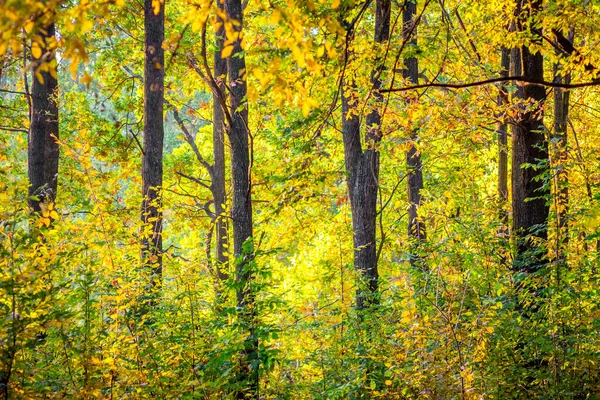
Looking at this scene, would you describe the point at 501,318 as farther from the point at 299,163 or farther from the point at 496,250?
the point at 299,163

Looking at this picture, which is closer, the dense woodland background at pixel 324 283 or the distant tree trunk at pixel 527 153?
the dense woodland background at pixel 324 283

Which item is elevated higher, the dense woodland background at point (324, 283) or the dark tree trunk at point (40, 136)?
the dark tree trunk at point (40, 136)

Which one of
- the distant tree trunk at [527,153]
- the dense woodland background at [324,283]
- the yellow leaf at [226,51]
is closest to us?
the yellow leaf at [226,51]

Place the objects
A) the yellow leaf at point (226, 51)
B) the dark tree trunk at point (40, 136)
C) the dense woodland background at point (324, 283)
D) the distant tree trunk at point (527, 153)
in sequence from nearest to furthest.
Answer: the yellow leaf at point (226, 51), the dense woodland background at point (324, 283), the distant tree trunk at point (527, 153), the dark tree trunk at point (40, 136)

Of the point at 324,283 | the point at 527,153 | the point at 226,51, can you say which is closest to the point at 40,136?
the point at 324,283

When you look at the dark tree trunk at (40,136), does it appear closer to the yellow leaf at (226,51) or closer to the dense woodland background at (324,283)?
the dense woodland background at (324,283)

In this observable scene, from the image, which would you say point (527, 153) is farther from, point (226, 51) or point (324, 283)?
point (226, 51)

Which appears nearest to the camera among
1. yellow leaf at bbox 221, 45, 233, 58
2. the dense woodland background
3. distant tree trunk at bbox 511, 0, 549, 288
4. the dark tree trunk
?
yellow leaf at bbox 221, 45, 233, 58

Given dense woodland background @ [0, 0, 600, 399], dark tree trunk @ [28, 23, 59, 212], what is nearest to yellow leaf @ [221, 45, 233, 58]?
dense woodland background @ [0, 0, 600, 399]

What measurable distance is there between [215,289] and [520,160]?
12.7 feet

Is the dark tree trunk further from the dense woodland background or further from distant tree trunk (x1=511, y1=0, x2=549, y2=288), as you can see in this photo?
distant tree trunk (x1=511, y1=0, x2=549, y2=288)

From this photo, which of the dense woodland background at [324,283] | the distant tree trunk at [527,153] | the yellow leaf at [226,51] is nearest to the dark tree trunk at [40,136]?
the dense woodland background at [324,283]

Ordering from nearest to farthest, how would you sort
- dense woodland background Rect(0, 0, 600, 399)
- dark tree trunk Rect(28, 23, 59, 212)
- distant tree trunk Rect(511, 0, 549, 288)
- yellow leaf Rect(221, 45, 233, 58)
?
1. yellow leaf Rect(221, 45, 233, 58)
2. dense woodland background Rect(0, 0, 600, 399)
3. distant tree trunk Rect(511, 0, 549, 288)
4. dark tree trunk Rect(28, 23, 59, 212)

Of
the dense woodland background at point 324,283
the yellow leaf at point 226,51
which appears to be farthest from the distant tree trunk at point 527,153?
the yellow leaf at point 226,51
